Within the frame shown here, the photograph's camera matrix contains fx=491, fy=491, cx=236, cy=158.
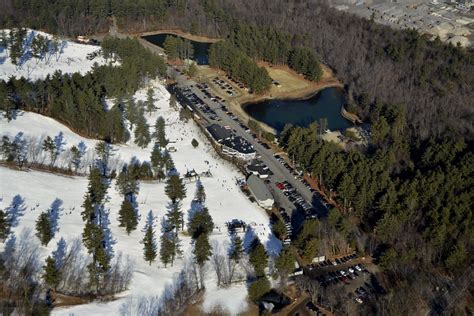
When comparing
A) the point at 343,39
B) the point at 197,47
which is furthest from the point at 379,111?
the point at 197,47

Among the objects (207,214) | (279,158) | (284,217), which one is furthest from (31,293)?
(279,158)

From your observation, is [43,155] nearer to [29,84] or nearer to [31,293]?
[29,84]

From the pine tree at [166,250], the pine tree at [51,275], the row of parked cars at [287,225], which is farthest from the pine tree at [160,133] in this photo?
the pine tree at [51,275]

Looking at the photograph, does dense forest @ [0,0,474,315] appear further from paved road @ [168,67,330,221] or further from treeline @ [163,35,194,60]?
treeline @ [163,35,194,60]

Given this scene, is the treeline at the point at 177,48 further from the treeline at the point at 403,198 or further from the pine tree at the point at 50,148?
the pine tree at the point at 50,148

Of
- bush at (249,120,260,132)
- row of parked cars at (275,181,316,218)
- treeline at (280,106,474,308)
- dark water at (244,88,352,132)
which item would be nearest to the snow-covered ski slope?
row of parked cars at (275,181,316,218)

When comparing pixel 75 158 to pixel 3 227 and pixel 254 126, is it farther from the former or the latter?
pixel 254 126

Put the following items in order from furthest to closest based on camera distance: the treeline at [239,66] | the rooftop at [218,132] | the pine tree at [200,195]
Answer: the treeline at [239,66]
the rooftop at [218,132]
the pine tree at [200,195]
